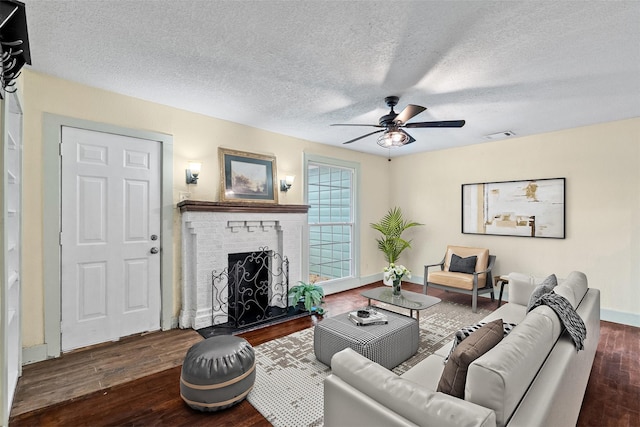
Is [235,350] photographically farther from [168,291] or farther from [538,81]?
[538,81]

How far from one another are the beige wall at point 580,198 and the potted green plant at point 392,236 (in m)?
0.77

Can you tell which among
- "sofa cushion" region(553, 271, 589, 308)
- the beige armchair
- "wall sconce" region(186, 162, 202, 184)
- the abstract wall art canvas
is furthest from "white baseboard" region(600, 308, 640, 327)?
"wall sconce" region(186, 162, 202, 184)

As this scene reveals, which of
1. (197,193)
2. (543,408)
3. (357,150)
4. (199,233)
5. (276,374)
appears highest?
(357,150)

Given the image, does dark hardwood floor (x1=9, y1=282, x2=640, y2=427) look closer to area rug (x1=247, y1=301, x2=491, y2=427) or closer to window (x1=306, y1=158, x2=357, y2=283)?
area rug (x1=247, y1=301, x2=491, y2=427)

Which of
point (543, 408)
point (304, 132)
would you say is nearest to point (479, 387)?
point (543, 408)

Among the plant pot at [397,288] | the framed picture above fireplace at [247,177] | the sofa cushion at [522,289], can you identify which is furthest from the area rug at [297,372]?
the framed picture above fireplace at [247,177]

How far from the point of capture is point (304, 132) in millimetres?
4445

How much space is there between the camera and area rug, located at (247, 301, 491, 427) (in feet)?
6.76

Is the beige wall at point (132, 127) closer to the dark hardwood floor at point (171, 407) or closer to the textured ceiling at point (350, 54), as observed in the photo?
the textured ceiling at point (350, 54)

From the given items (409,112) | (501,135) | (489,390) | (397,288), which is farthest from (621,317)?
(489,390)

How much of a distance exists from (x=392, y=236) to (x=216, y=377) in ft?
14.0

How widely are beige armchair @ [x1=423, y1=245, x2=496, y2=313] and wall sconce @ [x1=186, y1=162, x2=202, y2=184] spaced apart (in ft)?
11.5

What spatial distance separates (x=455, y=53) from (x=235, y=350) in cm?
274

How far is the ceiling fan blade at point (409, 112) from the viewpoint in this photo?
2.67 meters
